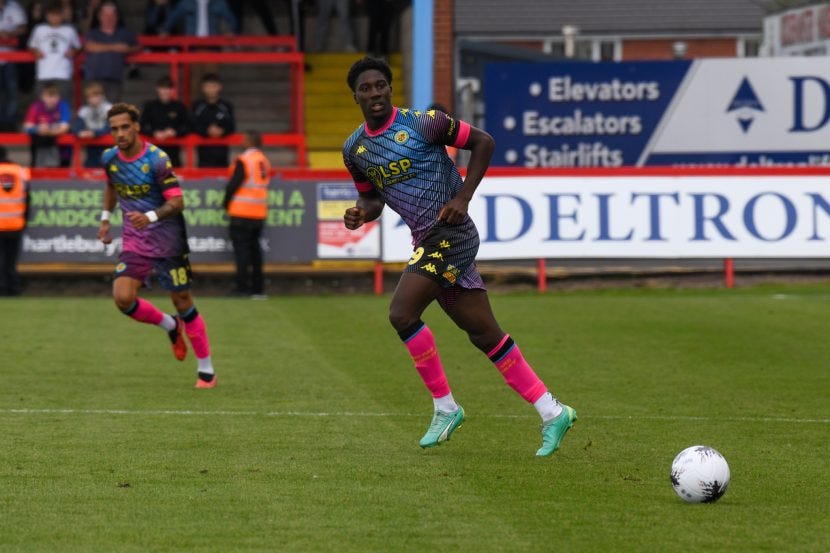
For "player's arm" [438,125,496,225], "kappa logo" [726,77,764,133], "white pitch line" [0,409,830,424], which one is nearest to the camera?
"player's arm" [438,125,496,225]

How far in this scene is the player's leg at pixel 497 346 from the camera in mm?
8883

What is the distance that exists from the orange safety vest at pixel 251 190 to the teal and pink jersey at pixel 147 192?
8112 mm

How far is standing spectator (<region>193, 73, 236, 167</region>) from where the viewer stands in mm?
23672

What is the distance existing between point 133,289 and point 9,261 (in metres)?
9.09

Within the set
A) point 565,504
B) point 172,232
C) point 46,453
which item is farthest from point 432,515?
point 172,232

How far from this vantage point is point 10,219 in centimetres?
2069

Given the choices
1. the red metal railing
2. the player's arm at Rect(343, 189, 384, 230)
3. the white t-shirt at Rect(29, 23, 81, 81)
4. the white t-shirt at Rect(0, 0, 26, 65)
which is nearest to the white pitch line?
the player's arm at Rect(343, 189, 384, 230)

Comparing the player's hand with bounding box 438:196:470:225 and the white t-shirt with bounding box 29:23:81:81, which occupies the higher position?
the white t-shirt with bounding box 29:23:81:81

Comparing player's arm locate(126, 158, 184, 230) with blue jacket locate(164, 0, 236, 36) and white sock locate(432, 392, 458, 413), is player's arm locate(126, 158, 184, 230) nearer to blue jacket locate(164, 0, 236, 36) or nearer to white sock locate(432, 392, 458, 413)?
white sock locate(432, 392, 458, 413)

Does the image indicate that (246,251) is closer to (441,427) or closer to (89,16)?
(89,16)

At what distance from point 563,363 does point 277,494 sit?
6.29 meters

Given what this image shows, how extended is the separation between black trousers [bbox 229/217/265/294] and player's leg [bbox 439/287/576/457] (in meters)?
11.8

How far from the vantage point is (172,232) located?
487 inches

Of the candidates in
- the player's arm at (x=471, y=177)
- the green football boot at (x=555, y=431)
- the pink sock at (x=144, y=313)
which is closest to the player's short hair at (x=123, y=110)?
the pink sock at (x=144, y=313)
